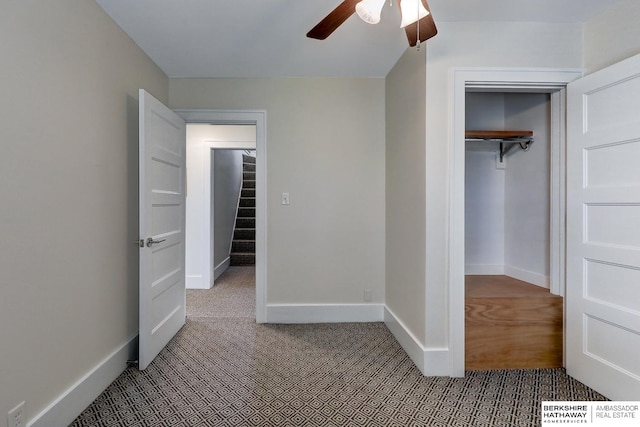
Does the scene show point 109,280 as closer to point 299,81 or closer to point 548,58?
point 299,81

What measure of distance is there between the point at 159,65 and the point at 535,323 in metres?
3.49

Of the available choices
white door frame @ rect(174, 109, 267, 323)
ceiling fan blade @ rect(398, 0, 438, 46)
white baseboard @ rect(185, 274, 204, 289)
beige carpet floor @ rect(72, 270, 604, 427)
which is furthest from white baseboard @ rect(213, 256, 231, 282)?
ceiling fan blade @ rect(398, 0, 438, 46)

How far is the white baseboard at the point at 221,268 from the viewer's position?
465 centimetres

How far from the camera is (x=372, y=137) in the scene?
118 inches

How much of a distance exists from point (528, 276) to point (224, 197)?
441 cm

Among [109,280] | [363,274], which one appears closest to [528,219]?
[363,274]

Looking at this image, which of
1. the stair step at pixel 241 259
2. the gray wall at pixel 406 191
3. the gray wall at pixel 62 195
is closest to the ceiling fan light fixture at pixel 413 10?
the gray wall at pixel 406 191

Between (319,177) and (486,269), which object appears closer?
(486,269)

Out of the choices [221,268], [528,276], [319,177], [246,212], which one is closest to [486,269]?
[528,276]

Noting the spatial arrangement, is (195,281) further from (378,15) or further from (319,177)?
(378,15)

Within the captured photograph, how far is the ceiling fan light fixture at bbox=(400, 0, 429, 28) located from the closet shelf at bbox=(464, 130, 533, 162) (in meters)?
1.23

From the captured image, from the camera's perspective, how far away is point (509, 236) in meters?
2.73

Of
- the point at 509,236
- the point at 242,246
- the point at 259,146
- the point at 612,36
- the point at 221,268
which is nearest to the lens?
the point at 612,36

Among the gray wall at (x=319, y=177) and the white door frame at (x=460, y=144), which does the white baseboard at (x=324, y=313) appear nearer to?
the gray wall at (x=319, y=177)
